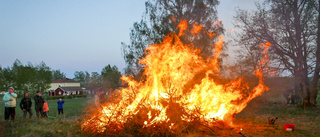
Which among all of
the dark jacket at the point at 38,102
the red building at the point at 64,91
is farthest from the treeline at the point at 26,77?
the dark jacket at the point at 38,102

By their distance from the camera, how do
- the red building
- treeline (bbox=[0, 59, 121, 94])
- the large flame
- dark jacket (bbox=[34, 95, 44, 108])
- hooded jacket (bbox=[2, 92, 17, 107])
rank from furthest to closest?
the red building, treeline (bbox=[0, 59, 121, 94]), dark jacket (bbox=[34, 95, 44, 108]), hooded jacket (bbox=[2, 92, 17, 107]), the large flame

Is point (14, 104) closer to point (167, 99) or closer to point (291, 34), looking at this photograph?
point (167, 99)

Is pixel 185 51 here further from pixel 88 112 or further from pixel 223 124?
pixel 88 112

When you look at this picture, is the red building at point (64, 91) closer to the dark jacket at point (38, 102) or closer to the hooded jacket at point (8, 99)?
the dark jacket at point (38, 102)

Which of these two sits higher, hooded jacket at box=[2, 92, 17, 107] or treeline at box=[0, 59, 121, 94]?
treeline at box=[0, 59, 121, 94]

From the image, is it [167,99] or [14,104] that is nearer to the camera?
[167,99]

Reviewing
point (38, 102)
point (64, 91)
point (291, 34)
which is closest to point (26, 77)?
point (64, 91)

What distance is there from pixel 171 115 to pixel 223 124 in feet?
6.89

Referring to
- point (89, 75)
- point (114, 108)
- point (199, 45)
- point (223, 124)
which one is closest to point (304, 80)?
point (199, 45)

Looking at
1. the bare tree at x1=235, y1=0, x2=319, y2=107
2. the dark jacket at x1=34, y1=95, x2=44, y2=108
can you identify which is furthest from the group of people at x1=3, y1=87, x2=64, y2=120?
the bare tree at x1=235, y1=0, x2=319, y2=107

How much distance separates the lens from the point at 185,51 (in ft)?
30.8

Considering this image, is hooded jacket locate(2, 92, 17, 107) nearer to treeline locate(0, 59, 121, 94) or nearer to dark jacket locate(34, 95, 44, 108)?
dark jacket locate(34, 95, 44, 108)

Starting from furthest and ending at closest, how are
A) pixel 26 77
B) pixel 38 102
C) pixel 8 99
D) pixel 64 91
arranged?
pixel 64 91 < pixel 26 77 < pixel 38 102 < pixel 8 99

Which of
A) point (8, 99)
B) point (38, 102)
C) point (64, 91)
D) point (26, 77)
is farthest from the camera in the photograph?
point (64, 91)
